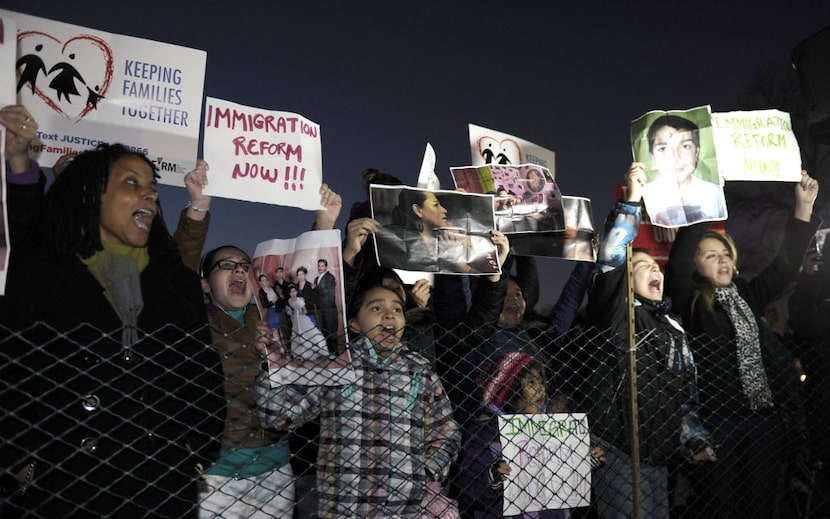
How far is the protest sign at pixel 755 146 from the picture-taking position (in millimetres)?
3916

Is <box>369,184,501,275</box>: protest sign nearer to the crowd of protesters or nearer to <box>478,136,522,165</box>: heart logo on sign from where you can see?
the crowd of protesters

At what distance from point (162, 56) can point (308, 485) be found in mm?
1950

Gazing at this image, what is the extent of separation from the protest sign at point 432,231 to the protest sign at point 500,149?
24.5 inches

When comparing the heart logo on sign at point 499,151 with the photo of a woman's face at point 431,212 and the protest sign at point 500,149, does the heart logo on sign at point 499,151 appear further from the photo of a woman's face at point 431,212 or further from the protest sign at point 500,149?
the photo of a woman's face at point 431,212

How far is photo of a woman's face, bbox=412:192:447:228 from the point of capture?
3.17 meters

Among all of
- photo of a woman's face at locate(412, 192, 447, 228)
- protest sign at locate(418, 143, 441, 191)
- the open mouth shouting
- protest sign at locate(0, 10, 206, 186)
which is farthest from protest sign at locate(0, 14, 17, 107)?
protest sign at locate(418, 143, 441, 191)

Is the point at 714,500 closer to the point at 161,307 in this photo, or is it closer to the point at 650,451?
the point at 650,451

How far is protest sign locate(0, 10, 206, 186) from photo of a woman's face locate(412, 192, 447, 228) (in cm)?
103

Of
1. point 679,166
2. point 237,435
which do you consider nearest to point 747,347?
point 679,166

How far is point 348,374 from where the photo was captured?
2609mm

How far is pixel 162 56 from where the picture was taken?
299 cm

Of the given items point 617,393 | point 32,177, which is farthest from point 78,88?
point 617,393

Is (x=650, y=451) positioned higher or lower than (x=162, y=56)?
lower

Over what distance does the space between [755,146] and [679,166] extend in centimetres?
58
